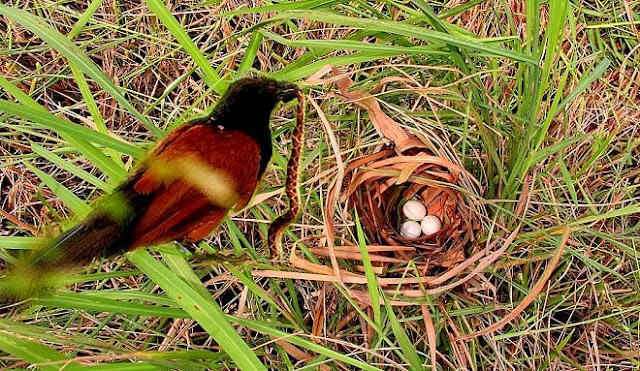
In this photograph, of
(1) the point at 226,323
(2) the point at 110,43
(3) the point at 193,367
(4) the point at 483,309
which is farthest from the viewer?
(2) the point at 110,43

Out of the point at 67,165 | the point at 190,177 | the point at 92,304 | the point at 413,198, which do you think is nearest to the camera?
the point at 190,177

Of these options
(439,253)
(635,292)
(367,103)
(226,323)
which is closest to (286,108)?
(367,103)

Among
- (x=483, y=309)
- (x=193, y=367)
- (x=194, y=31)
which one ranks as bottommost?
(x=483, y=309)

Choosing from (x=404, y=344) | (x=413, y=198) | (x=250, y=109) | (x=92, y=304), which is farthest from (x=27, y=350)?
(x=413, y=198)

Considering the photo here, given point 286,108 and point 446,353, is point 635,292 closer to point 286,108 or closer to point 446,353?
point 446,353

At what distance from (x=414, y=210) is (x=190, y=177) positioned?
0.40m

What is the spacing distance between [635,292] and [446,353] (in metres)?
0.30

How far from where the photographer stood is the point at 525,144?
807 mm

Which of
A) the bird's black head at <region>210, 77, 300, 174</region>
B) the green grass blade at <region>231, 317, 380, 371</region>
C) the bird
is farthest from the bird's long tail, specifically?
the green grass blade at <region>231, 317, 380, 371</region>

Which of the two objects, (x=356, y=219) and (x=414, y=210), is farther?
(x=414, y=210)

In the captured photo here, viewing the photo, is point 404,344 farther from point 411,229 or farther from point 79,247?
point 79,247

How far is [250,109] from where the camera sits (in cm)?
61

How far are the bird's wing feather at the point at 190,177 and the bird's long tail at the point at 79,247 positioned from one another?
0.04ft

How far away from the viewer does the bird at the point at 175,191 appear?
0.59m
